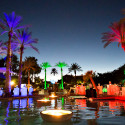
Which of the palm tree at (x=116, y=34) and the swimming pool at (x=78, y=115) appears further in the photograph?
the palm tree at (x=116, y=34)

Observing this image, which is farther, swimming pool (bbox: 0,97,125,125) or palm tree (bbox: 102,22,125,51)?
palm tree (bbox: 102,22,125,51)

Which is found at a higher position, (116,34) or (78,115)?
(116,34)

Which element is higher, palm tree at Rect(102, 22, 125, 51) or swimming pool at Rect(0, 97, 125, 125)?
palm tree at Rect(102, 22, 125, 51)

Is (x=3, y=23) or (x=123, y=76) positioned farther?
(x=123, y=76)

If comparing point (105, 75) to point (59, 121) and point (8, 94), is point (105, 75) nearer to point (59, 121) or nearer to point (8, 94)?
point (8, 94)

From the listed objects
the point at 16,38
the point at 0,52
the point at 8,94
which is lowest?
the point at 8,94

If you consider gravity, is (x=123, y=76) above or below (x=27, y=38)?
below

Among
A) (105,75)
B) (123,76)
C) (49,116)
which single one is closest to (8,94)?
(49,116)

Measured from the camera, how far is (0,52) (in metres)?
33.4

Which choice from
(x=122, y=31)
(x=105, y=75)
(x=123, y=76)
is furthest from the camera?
(x=105, y=75)

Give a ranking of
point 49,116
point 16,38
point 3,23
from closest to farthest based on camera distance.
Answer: point 49,116 < point 3,23 < point 16,38

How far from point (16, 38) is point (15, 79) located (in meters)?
24.0

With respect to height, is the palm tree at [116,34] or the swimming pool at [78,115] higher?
the palm tree at [116,34]

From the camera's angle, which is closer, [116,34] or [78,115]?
[78,115]
